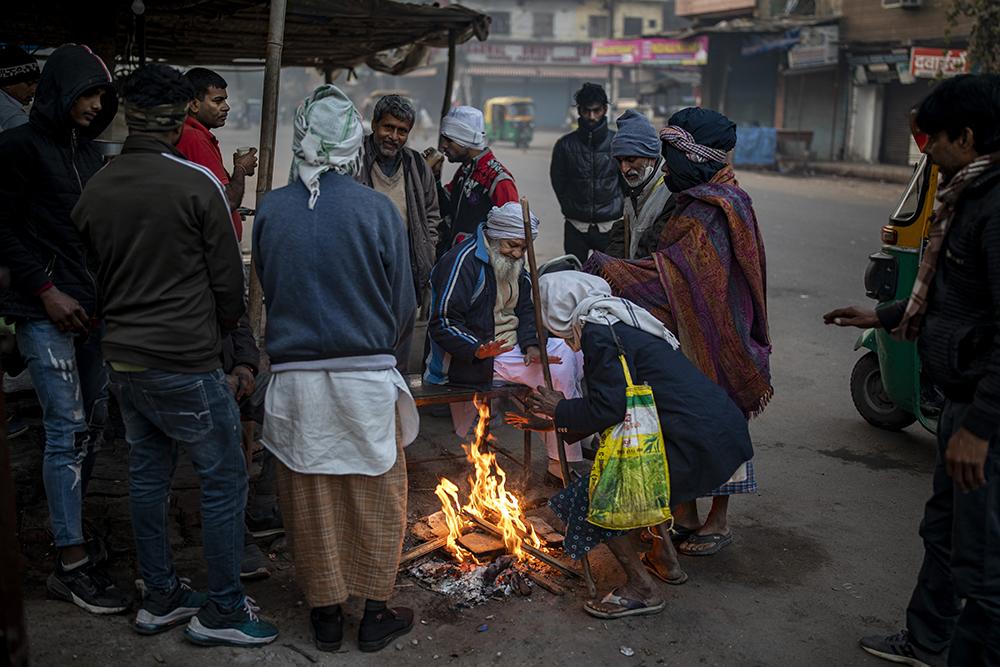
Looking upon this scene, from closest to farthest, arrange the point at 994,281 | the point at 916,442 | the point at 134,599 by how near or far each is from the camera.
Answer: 1. the point at 994,281
2. the point at 134,599
3. the point at 916,442

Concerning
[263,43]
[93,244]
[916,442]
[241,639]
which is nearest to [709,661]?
[241,639]

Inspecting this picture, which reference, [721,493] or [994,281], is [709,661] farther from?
[994,281]

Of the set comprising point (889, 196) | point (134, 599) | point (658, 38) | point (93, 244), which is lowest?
point (134, 599)

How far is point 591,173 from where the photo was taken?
757 cm

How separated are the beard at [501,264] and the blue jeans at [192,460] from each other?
2024mm

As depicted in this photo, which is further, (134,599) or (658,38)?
(658,38)

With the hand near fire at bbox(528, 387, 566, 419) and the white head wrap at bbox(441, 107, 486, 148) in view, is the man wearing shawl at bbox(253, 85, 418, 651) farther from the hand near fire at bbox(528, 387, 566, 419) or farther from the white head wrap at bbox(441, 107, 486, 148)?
Result: the white head wrap at bbox(441, 107, 486, 148)

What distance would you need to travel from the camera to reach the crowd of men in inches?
122

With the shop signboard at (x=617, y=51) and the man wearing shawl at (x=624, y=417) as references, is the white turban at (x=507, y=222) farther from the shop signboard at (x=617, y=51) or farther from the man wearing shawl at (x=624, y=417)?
the shop signboard at (x=617, y=51)

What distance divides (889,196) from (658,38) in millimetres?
20497

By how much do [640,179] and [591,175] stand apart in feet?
7.64

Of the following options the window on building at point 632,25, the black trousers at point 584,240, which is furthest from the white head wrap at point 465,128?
the window on building at point 632,25

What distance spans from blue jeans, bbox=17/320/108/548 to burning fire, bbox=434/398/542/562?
157cm

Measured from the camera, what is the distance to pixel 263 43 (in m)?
8.23
